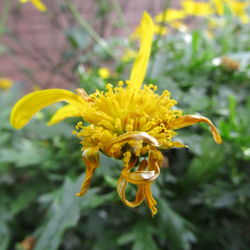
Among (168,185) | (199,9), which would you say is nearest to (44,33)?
(199,9)

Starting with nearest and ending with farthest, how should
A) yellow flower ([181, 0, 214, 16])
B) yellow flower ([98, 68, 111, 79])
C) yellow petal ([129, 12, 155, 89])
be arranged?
1. yellow petal ([129, 12, 155, 89])
2. yellow flower ([98, 68, 111, 79])
3. yellow flower ([181, 0, 214, 16])

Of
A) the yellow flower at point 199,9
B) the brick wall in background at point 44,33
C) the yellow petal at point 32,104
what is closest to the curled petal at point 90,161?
the yellow petal at point 32,104

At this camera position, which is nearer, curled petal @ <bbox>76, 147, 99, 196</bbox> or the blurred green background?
curled petal @ <bbox>76, 147, 99, 196</bbox>

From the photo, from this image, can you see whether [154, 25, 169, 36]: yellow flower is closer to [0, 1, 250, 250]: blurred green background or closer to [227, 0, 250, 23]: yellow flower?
[0, 1, 250, 250]: blurred green background

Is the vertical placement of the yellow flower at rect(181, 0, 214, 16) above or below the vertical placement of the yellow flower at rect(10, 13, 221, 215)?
above

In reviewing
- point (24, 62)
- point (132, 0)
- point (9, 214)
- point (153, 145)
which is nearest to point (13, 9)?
point (24, 62)

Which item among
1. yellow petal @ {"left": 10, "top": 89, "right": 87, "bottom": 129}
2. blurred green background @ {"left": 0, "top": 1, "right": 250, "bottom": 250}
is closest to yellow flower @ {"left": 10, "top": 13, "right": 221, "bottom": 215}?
yellow petal @ {"left": 10, "top": 89, "right": 87, "bottom": 129}

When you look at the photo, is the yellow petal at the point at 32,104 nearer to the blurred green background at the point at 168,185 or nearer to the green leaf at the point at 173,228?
the blurred green background at the point at 168,185

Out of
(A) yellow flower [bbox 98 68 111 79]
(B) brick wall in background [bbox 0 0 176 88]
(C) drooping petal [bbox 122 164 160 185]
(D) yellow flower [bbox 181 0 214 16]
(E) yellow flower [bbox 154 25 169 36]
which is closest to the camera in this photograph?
(C) drooping petal [bbox 122 164 160 185]

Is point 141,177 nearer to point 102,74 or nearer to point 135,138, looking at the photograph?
point 135,138
